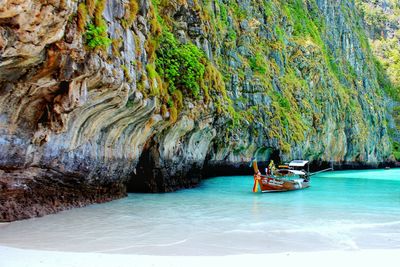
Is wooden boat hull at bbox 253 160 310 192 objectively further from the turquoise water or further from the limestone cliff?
the turquoise water

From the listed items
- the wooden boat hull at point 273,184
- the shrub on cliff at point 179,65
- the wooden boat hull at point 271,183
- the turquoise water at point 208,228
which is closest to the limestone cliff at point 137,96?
the shrub on cliff at point 179,65

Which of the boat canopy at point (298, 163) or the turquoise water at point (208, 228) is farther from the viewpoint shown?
the boat canopy at point (298, 163)

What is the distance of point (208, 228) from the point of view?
10.5 meters

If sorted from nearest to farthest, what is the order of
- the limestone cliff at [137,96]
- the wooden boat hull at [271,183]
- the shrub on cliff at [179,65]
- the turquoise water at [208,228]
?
the turquoise water at [208,228] < the limestone cliff at [137,96] < the shrub on cliff at [179,65] < the wooden boat hull at [271,183]

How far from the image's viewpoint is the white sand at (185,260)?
670 centimetres

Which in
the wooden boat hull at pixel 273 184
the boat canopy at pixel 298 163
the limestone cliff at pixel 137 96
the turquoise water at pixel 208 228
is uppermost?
the limestone cliff at pixel 137 96

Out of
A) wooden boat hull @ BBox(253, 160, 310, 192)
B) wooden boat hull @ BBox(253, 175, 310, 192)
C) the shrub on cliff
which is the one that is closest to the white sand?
the shrub on cliff

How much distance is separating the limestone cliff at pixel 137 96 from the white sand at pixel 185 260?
11.3 ft

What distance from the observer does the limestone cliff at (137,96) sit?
9.16 m

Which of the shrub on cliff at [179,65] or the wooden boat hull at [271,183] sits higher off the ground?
the shrub on cliff at [179,65]

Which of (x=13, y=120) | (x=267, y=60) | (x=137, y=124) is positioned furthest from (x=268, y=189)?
(x=267, y=60)

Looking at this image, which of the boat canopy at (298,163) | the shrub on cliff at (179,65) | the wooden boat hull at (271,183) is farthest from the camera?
the boat canopy at (298,163)

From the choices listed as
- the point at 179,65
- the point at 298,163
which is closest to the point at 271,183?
the point at 179,65

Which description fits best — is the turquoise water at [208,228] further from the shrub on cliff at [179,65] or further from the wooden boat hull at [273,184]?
the shrub on cliff at [179,65]
